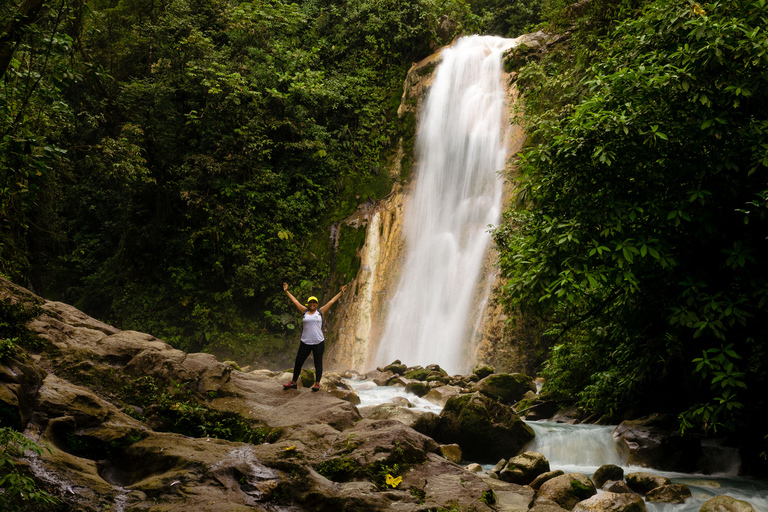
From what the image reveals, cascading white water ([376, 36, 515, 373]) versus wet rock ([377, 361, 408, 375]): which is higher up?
cascading white water ([376, 36, 515, 373])

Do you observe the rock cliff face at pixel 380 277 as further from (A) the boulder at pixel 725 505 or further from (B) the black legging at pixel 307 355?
(A) the boulder at pixel 725 505

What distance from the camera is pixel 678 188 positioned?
5457mm

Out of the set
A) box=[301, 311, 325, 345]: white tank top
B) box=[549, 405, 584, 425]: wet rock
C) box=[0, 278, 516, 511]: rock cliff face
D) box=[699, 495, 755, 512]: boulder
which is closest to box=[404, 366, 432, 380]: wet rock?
box=[549, 405, 584, 425]: wet rock

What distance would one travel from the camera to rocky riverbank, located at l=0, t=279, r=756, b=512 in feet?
11.8

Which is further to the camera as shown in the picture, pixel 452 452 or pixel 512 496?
pixel 452 452

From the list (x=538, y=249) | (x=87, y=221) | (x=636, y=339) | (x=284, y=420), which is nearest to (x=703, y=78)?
(x=538, y=249)

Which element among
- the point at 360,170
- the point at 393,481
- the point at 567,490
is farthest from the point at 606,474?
the point at 360,170

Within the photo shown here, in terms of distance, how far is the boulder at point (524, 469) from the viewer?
5965mm

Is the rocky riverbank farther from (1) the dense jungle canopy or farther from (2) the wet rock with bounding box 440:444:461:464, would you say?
(1) the dense jungle canopy

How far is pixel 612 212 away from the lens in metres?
5.05

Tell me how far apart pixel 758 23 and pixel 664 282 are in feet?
9.70

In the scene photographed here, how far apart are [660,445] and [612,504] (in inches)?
91.3

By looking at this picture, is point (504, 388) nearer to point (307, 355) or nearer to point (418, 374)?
point (418, 374)

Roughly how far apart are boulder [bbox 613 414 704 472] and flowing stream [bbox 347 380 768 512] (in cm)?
12
